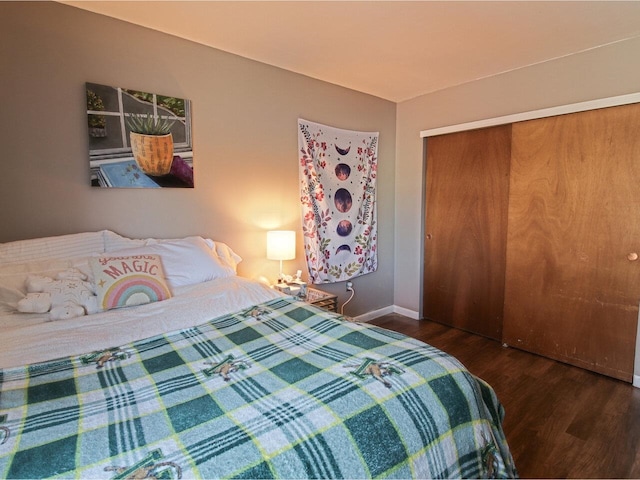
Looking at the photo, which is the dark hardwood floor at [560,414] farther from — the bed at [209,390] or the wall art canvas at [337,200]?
the wall art canvas at [337,200]

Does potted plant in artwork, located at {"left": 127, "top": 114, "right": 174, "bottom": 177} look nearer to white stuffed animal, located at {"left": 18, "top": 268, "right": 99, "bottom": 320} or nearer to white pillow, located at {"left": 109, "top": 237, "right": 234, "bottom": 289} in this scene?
white pillow, located at {"left": 109, "top": 237, "right": 234, "bottom": 289}

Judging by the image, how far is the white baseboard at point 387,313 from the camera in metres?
3.57

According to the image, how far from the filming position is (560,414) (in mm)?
2002

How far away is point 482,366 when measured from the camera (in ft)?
8.53

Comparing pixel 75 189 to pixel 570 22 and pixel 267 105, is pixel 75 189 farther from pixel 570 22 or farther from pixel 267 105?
pixel 570 22

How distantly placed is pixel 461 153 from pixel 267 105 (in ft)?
6.00

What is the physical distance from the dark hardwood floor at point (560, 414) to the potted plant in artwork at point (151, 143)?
2.62 metres

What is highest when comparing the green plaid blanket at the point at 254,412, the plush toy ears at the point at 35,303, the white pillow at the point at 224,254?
the white pillow at the point at 224,254

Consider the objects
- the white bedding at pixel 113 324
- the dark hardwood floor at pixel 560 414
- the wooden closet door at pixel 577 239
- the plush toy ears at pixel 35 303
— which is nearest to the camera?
the white bedding at pixel 113 324

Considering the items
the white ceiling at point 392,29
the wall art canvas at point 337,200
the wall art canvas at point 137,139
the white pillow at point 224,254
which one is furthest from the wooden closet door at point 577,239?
the wall art canvas at point 137,139

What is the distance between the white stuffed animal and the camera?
152cm

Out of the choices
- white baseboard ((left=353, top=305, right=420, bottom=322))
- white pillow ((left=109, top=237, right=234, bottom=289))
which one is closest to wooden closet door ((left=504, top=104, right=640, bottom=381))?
white baseboard ((left=353, top=305, right=420, bottom=322))

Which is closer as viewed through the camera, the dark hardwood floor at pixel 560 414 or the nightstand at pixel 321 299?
the dark hardwood floor at pixel 560 414

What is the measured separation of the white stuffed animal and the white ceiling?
152 cm
